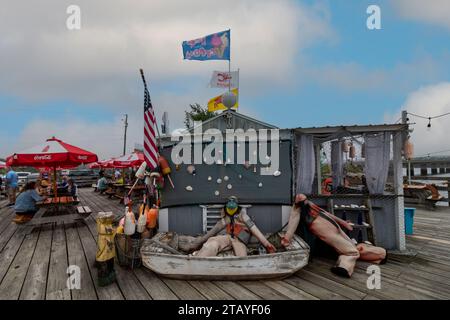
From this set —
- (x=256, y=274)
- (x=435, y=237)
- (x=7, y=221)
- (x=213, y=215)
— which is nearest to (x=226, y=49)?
(x=213, y=215)

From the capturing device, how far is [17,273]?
4.07m

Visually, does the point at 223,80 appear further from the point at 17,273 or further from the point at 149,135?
the point at 17,273

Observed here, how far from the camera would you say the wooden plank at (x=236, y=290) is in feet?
10.8

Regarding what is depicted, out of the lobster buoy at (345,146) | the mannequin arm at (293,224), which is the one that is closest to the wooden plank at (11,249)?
the mannequin arm at (293,224)

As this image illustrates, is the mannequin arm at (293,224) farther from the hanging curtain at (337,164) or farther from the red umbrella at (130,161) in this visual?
the red umbrella at (130,161)

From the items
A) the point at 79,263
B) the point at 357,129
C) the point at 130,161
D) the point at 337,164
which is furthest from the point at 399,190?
the point at 130,161

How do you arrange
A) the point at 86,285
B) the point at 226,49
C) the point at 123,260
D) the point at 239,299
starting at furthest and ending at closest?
the point at 226,49, the point at 123,260, the point at 86,285, the point at 239,299

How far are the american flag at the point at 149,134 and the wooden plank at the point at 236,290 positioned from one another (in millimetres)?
2865

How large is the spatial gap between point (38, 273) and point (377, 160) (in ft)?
24.9

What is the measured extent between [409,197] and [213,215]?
10.4m

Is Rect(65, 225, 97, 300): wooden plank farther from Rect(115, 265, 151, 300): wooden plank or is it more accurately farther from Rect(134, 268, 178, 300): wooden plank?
Rect(134, 268, 178, 300): wooden plank

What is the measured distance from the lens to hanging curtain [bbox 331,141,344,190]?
749 centimetres

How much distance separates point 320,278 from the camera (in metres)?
3.83
